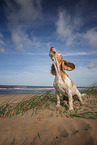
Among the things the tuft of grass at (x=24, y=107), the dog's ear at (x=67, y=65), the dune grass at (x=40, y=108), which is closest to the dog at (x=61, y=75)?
the dog's ear at (x=67, y=65)

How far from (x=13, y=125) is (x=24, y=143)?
1.94ft

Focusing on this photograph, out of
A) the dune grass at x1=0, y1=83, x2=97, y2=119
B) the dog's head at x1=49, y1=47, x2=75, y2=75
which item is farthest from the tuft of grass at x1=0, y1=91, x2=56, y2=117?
the dog's head at x1=49, y1=47, x2=75, y2=75

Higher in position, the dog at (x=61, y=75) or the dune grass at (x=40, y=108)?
the dog at (x=61, y=75)

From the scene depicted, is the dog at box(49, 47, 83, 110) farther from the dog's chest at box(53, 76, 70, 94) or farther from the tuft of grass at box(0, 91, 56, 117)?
the tuft of grass at box(0, 91, 56, 117)

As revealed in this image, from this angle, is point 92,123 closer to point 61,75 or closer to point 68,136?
point 68,136

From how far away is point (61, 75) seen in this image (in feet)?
8.27

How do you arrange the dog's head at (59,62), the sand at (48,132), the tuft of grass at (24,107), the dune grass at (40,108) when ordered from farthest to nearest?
the dog's head at (59,62) → the tuft of grass at (24,107) → the dune grass at (40,108) → the sand at (48,132)

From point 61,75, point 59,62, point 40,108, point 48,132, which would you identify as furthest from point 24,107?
point 59,62

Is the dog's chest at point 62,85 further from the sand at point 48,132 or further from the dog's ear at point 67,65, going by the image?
the sand at point 48,132

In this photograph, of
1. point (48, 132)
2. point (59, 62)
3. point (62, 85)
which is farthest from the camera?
point (59, 62)

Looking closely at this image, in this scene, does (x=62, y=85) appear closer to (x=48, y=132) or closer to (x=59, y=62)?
(x=59, y=62)

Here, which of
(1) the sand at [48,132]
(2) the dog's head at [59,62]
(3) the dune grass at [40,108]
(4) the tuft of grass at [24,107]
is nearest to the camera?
(1) the sand at [48,132]

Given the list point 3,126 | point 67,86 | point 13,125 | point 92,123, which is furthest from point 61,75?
point 3,126

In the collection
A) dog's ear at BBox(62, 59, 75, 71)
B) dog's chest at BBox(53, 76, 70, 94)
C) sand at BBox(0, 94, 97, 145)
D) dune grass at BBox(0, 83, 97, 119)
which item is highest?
dog's ear at BBox(62, 59, 75, 71)
